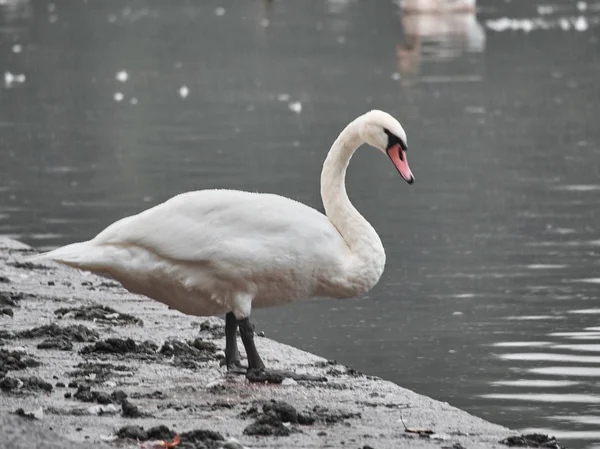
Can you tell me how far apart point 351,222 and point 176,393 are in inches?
54.4

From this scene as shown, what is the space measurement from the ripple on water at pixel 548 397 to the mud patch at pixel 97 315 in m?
2.42

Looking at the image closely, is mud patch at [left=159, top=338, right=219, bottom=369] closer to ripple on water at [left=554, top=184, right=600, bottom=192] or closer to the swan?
the swan

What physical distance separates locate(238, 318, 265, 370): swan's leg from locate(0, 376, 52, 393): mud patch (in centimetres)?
105

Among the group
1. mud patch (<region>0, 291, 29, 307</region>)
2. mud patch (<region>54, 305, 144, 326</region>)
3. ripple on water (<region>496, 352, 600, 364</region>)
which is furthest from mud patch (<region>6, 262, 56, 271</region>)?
ripple on water (<region>496, 352, 600, 364</region>)

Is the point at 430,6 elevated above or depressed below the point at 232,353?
below

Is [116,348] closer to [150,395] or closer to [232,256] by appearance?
[150,395]

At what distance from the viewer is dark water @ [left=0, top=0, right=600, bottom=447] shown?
9.56 meters

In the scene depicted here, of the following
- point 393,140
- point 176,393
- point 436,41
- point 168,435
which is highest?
point 393,140

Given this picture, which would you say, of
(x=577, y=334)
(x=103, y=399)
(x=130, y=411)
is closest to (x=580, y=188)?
(x=577, y=334)

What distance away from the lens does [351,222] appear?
829 cm

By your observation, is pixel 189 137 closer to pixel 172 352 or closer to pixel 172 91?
pixel 172 91

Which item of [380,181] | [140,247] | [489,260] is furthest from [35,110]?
[140,247]

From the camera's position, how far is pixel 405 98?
25.0 meters

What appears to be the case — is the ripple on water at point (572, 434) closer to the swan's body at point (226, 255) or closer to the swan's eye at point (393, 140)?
the swan's body at point (226, 255)
